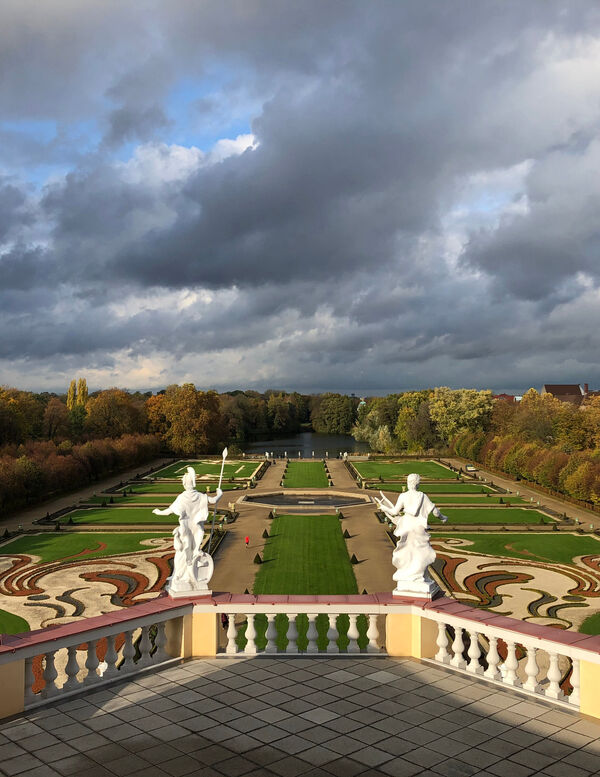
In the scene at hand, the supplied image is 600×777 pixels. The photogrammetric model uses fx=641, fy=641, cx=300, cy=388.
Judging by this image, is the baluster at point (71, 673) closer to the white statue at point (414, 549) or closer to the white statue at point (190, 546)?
the white statue at point (190, 546)

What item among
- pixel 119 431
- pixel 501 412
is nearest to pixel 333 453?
pixel 501 412

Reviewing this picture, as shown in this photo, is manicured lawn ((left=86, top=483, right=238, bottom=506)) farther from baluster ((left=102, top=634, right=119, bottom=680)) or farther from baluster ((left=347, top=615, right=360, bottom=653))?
baluster ((left=102, top=634, right=119, bottom=680))

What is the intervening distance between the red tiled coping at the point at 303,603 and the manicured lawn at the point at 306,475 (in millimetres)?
48215

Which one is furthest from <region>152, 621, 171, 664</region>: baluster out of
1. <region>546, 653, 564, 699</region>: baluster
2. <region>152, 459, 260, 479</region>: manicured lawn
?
<region>152, 459, 260, 479</region>: manicured lawn

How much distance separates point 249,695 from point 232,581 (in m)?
20.3

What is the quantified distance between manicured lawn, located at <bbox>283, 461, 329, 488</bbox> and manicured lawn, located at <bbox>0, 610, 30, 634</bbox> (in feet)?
115

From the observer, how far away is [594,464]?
4572 centimetres

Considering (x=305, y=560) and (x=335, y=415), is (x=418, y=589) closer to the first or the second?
(x=305, y=560)

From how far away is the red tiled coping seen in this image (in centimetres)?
746

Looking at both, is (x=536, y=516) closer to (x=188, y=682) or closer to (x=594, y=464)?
(x=594, y=464)

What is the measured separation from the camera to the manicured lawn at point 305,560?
26.6 metres

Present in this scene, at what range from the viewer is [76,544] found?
34.7 m

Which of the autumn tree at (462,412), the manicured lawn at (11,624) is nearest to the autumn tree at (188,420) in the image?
the autumn tree at (462,412)

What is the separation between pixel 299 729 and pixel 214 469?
66832 mm
